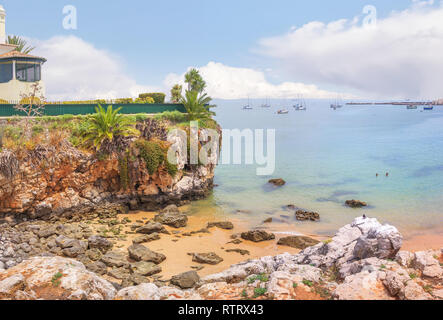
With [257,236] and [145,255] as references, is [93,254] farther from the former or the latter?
[257,236]

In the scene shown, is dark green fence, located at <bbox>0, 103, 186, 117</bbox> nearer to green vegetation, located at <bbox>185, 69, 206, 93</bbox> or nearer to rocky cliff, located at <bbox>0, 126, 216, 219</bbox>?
rocky cliff, located at <bbox>0, 126, 216, 219</bbox>

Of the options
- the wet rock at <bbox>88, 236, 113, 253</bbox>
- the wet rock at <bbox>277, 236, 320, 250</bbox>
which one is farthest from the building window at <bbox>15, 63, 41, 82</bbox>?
the wet rock at <bbox>277, 236, 320, 250</bbox>

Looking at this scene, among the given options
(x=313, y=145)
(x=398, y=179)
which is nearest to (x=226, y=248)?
(x=398, y=179)

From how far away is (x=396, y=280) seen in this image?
942 cm

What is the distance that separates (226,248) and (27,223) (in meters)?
12.8

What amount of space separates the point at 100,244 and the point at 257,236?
30.5 feet

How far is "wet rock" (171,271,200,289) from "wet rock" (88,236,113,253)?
17.0 ft

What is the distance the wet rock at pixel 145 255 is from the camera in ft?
55.0

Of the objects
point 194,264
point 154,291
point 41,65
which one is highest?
point 41,65

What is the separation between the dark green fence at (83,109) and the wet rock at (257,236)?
15.0 m

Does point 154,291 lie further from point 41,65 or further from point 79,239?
point 41,65

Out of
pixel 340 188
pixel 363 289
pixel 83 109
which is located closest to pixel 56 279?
pixel 363 289

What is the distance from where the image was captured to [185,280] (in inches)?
559

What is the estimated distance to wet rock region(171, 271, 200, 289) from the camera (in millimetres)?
13990
